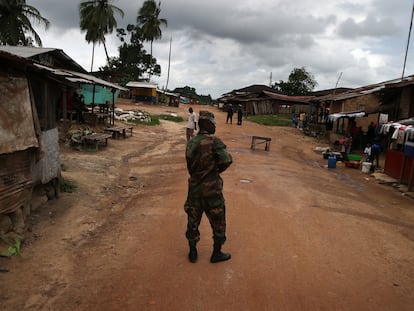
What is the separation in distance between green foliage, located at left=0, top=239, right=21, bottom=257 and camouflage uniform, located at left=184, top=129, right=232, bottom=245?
2.43 metres

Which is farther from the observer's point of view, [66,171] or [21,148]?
[66,171]

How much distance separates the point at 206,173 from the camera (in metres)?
4.31

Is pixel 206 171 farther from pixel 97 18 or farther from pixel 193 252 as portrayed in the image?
pixel 97 18

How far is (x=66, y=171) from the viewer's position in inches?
368

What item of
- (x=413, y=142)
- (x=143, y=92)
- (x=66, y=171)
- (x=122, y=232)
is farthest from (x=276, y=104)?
(x=122, y=232)

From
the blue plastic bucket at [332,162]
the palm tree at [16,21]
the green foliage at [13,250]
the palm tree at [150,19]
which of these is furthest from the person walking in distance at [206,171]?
the palm tree at [150,19]

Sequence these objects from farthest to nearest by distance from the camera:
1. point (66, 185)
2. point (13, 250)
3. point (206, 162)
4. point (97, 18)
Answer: point (97, 18), point (66, 185), point (13, 250), point (206, 162)

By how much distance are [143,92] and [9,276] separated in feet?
142

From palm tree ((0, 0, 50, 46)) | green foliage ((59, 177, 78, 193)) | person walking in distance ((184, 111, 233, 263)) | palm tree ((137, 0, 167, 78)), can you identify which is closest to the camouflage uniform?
person walking in distance ((184, 111, 233, 263))

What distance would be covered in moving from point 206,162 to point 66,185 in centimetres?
476

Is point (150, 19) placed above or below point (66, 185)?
above

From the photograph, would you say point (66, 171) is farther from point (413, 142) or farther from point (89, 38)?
point (89, 38)

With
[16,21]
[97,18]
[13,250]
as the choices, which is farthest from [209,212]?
[97,18]

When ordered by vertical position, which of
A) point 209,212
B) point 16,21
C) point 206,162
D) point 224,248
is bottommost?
point 224,248
